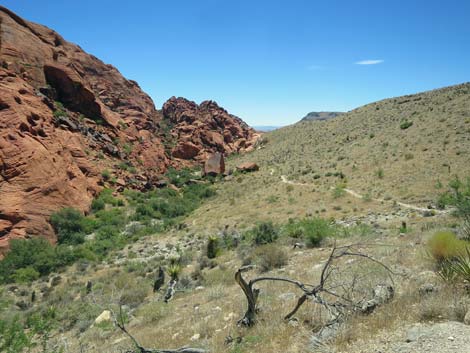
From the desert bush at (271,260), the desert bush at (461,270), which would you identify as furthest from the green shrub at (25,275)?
the desert bush at (461,270)

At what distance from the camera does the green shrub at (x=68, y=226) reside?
61.0 ft

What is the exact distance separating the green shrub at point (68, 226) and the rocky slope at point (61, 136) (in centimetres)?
51

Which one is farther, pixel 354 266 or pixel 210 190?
pixel 210 190

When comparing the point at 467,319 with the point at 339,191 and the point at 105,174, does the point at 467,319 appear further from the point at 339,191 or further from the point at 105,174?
the point at 105,174

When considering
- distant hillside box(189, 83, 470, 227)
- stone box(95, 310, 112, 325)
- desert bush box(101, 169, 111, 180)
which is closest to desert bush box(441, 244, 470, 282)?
stone box(95, 310, 112, 325)

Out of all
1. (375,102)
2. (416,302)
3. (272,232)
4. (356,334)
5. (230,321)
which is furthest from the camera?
(375,102)

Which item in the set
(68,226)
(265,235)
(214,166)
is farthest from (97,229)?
(214,166)

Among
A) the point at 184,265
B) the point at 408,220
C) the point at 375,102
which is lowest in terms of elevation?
the point at 184,265

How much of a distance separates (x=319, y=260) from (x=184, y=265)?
6.43 metres

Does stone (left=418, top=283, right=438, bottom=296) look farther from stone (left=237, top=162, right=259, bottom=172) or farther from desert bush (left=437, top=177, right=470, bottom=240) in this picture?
stone (left=237, top=162, right=259, bottom=172)

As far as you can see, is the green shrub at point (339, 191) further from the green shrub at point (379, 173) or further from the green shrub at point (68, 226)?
the green shrub at point (68, 226)

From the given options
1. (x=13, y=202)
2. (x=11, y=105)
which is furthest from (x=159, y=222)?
(x=11, y=105)

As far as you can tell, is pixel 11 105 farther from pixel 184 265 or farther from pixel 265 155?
pixel 265 155

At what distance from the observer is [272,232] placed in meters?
14.9
